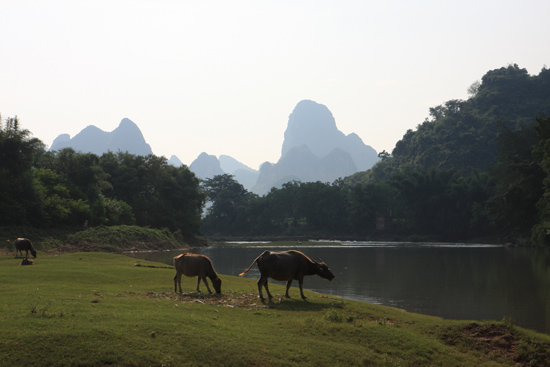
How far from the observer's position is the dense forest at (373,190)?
182ft

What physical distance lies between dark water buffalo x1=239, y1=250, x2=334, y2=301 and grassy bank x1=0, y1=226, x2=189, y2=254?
27256 mm

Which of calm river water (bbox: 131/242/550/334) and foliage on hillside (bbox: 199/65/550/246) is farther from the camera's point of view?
foliage on hillside (bbox: 199/65/550/246)

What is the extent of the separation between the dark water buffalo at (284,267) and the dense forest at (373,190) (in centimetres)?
3663

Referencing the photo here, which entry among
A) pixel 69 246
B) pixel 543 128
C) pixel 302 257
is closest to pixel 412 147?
pixel 543 128

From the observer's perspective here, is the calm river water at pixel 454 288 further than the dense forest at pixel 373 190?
No

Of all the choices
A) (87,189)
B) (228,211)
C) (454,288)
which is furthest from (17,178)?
(228,211)

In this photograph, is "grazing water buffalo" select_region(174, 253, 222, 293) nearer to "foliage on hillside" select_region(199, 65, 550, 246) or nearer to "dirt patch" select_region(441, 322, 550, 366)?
"dirt patch" select_region(441, 322, 550, 366)

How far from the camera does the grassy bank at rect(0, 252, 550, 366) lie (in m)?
10.8

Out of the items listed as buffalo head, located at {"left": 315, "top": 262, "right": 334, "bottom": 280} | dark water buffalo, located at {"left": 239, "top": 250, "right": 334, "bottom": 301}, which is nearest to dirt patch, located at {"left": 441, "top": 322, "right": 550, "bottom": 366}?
buffalo head, located at {"left": 315, "top": 262, "right": 334, "bottom": 280}

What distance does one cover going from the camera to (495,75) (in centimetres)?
17500

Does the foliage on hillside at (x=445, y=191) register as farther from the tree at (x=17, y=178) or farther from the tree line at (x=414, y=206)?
the tree at (x=17, y=178)

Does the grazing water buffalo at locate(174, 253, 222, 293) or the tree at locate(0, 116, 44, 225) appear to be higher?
the tree at locate(0, 116, 44, 225)

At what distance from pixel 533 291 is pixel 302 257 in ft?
53.4

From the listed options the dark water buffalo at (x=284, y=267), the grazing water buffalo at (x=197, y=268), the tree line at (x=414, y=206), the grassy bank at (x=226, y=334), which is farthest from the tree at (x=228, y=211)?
the grassy bank at (x=226, y=334)
